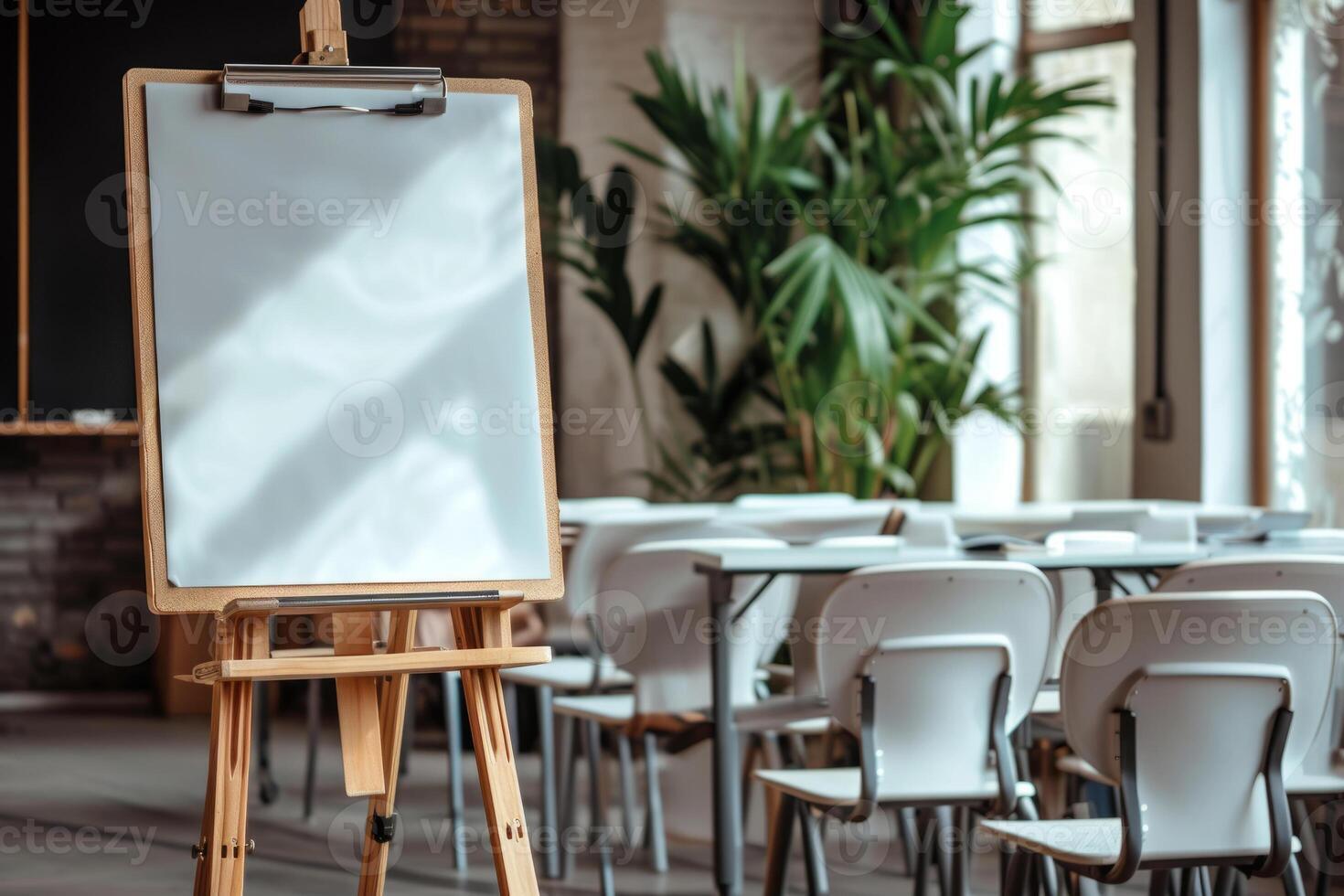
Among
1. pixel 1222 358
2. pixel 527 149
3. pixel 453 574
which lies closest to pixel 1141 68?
pixel 1222 358

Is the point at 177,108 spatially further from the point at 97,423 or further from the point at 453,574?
the point at 97,423

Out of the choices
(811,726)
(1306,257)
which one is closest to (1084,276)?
(1306,257)

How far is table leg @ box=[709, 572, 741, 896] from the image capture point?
10.0 ft

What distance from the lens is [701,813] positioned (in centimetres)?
430

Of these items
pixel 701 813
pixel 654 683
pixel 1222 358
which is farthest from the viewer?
pixel 1222 358

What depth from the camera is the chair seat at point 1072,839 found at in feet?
7.65

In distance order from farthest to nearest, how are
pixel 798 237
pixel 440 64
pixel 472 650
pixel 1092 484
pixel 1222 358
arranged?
pixel 440 64 < pixel 798 237 < pixel 1092 484 < pixel 1222 358 < pixel 472 650

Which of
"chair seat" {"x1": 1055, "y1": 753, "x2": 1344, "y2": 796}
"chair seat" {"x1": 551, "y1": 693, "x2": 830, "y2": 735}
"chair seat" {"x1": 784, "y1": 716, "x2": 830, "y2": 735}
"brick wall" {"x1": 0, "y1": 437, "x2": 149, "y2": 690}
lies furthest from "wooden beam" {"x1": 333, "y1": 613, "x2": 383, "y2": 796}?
"brick wall" {"x1": 0, "y1": 437, "x2": 149, "y2": 690}

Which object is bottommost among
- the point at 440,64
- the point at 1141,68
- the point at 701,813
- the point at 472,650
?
the point at 701,813

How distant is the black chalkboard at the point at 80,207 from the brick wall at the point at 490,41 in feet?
3.21

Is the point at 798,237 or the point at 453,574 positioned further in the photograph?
the point at 798,237

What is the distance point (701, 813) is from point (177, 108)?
8.67 ft

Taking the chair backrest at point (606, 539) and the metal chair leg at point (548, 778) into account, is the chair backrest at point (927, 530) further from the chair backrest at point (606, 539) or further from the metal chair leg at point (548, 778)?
the metal chair leg at point (548, 778)

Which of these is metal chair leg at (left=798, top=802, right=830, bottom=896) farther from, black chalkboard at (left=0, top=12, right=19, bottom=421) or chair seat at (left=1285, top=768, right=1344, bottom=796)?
black chalkboard at (left=0, top=12, right=19, bottom=421)
